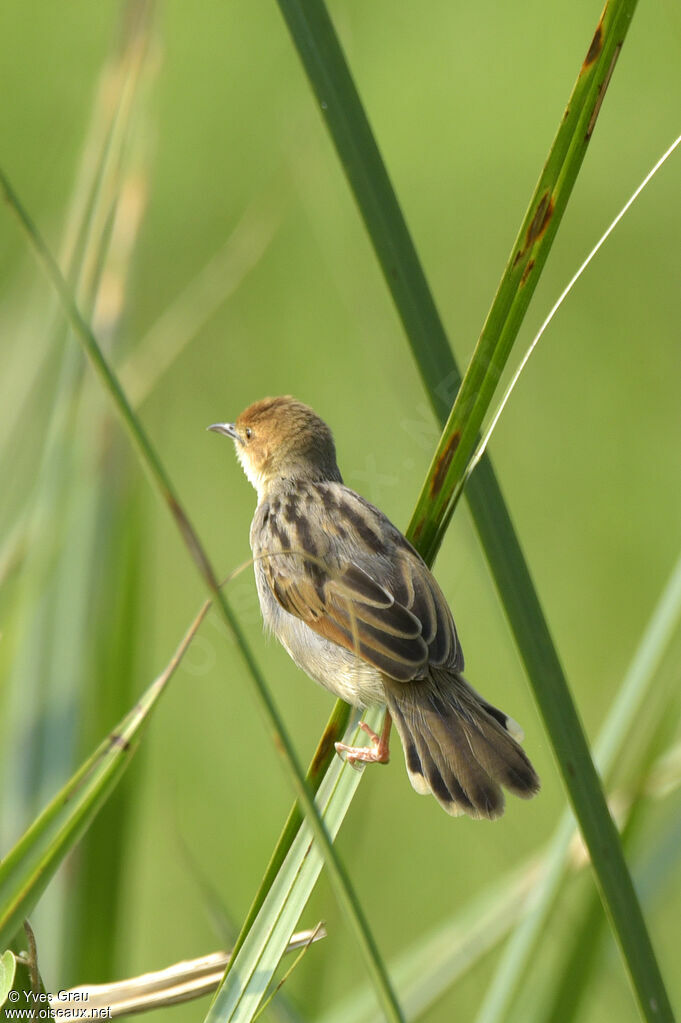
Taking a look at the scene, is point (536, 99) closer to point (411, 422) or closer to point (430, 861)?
point (430, 861)

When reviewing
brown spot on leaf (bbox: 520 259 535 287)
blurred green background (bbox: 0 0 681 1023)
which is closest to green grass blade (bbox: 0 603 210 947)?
brown spot on leaf (bbox: 520 259 535 287)

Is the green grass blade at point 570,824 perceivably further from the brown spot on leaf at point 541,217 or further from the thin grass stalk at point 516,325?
the brown spot on leaf at point 541,217

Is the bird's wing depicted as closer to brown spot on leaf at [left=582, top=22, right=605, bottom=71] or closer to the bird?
→ the bird

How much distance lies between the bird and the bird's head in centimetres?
28

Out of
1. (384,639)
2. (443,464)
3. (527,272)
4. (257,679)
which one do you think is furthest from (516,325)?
(384,639)

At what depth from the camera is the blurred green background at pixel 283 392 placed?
9.77ft

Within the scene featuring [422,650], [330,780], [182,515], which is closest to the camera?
[182,515]

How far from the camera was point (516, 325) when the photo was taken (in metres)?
1.97

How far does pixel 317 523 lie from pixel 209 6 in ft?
23.9

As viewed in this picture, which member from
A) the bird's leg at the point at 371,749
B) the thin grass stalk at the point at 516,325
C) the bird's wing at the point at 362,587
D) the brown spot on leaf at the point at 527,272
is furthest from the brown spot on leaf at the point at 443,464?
the bird's leg at the point at 371,749

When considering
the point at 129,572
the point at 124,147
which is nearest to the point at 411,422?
the point at 129,572

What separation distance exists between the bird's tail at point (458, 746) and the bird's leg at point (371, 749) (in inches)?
3.0

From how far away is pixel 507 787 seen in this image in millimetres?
2434

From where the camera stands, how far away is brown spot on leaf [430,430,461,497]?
2.05 m
